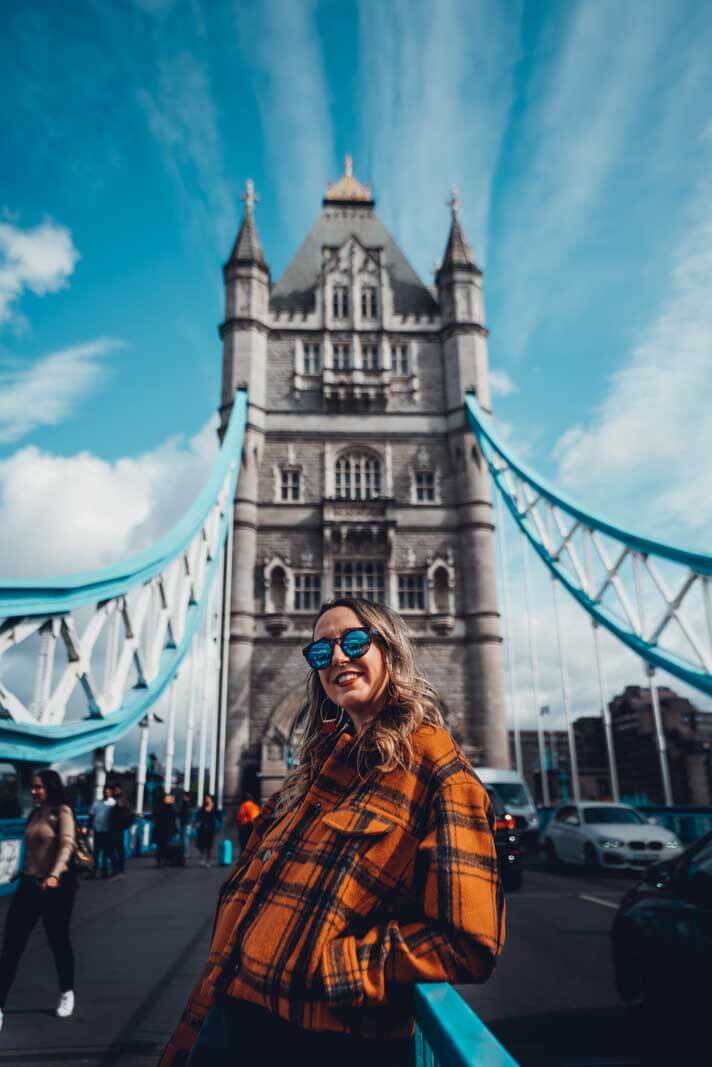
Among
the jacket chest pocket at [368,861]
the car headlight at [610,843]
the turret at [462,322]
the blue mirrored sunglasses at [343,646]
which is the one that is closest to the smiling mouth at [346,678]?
the blue mirrored sunglasses at [343,646]

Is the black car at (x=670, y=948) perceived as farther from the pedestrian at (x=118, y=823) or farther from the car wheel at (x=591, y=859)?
the pedestrian at (x=118, y=823)

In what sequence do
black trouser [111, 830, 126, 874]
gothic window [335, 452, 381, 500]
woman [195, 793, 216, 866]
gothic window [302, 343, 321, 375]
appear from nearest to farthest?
black trouser [111, 830, 126, 874], woman [195, 793, 216, 866], gothic window [335, 452, 381, 500], gothic window [302, 343, 321, 375]

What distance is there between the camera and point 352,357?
77.5 feet

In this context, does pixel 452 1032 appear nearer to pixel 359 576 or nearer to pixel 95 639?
pixel 95 639

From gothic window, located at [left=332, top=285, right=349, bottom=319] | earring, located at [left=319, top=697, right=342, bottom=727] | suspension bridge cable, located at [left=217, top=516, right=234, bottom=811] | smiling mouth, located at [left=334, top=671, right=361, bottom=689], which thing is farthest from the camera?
gothic window, located at [left=332, top=285, right=349, bottom=319]

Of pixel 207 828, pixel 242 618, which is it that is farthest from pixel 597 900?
pixel 242 618

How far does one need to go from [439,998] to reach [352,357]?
23.4 metres

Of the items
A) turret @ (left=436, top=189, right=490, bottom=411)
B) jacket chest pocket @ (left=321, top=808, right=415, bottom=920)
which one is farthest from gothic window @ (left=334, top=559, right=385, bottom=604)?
jacket chest pocket @ (left=321, top=808, right=415, bottom=920)

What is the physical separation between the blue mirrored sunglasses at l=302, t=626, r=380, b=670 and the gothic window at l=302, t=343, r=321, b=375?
22511mm

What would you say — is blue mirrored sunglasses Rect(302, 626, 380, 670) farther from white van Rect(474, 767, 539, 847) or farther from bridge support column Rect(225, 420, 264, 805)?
bridge support column Rect(225, 420, 264, 805)

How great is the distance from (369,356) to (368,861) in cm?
2335

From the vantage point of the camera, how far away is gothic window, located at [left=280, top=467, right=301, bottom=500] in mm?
21922

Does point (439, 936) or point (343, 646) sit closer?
point (439, 936)

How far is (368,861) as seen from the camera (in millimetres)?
1260
